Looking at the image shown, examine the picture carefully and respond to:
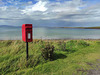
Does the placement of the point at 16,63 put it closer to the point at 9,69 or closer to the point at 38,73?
the point at 9,69

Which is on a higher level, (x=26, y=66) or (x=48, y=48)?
(x=48, y=48)

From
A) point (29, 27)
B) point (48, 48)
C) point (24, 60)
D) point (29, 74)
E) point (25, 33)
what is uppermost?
point (29, 27)

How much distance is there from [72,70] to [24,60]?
2.19 meters

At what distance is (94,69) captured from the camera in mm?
3311

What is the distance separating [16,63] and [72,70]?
255cm

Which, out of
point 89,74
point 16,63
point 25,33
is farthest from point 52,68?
point 25,33

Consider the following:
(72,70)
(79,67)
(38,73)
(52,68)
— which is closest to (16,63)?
(38,73)

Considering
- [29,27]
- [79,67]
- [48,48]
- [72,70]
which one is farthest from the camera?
[48,48]

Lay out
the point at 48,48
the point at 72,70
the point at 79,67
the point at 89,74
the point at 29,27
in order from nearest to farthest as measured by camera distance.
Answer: the point at 89,74 < the point at 72,70 < the point at 79,67 < the point at 29,27 < the point at 48,48

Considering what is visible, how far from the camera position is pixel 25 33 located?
3.63 meters

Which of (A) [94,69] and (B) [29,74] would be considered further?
(A) [94,69]

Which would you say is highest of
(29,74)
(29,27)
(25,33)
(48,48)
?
(29,27)

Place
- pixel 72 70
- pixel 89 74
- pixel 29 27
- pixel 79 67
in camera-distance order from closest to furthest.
→ pixel 89 74 < pixel 72 70 < pixel 79 67 < pixel 29 27

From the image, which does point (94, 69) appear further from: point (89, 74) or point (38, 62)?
point (38, 62)
